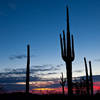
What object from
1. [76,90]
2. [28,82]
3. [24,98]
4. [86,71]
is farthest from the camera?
[76,90]

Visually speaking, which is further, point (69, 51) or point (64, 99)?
point (69, 51)

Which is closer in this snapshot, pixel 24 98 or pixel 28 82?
pixel 24 98

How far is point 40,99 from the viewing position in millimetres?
10664

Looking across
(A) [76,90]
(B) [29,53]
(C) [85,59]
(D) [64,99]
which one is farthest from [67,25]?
(A) [76,90]

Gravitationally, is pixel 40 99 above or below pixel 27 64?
below

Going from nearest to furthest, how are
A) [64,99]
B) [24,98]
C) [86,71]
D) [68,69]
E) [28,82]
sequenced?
1. [64,99]
2. [24,98]
3. [68,69]
4. [28,82]
5. [86,71]

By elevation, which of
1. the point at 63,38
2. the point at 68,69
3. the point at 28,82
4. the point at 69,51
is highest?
the point at 63,38

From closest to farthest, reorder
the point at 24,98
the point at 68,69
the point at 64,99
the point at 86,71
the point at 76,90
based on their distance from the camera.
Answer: the point at 64,99, the point at 24,98, the point at 68,69, the point at 86,71, the point at 76,90

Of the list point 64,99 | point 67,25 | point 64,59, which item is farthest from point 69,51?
point 64,99

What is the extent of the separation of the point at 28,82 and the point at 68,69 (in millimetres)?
4738

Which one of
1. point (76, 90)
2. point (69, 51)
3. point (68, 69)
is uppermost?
point (69, 51)

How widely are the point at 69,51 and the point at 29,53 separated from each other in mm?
4799

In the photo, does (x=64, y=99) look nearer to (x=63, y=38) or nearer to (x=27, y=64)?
(x=63, y=38)

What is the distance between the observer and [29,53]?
16.9 m
